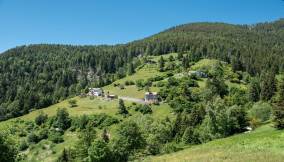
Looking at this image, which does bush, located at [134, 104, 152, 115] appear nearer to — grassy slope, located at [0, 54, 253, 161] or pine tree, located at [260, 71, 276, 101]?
grassy slope, located at [0, 54, 253, 161]

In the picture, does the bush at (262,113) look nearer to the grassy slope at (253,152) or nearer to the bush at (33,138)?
the grassy slope at (253,152)

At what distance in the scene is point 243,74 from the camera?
182 m

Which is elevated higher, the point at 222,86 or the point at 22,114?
the point at 222,86

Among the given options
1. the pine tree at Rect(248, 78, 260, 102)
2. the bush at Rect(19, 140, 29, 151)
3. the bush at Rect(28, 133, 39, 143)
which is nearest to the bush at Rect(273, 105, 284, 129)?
the pine tree at Rect(248, 78, 260, 102)

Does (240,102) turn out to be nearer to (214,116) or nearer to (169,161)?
(214,116)

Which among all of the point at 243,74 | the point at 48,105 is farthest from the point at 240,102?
the point at 48,105

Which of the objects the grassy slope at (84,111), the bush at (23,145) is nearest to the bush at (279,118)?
the grassy slope at (84,111)

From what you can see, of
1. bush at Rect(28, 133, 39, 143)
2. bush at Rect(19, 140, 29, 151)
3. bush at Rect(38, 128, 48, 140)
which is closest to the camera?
bush at Rect(19, 140, 29, 151)

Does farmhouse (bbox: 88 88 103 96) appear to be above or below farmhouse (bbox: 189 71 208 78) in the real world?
below

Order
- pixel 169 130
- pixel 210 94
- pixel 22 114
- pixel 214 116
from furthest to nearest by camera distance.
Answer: pixel 22 114 → pixel 210 94 → pixel 169 130 → pixel 214 116

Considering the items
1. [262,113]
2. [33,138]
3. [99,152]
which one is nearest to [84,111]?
[33,138]

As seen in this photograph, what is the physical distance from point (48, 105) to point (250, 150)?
15344cm

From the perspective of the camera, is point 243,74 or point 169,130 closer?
point 169,130

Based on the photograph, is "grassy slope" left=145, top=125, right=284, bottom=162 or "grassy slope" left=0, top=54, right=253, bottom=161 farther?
"grassy slope" left=0, top=54, right=253, bottom=161
